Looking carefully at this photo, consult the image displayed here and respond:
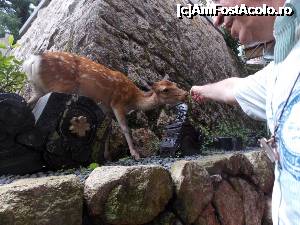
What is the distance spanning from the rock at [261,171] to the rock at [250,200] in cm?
8

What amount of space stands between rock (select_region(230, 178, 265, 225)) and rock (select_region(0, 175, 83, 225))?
156 centimetres

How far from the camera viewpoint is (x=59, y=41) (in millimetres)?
4031

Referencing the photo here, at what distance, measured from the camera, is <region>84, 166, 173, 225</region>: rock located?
1866mm

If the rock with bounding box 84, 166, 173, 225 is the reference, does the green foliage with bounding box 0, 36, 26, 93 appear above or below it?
above

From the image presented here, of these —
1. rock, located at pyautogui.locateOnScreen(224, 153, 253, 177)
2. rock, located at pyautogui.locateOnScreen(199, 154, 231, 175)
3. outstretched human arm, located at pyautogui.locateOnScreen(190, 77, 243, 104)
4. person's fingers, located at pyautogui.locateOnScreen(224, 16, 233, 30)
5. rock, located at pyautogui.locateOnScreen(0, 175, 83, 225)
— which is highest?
person's fingers, located at pyautogui.locateOnScreen(224, 16, 233, 30)

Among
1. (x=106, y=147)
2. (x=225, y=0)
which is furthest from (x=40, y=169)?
(x=225, y=0)

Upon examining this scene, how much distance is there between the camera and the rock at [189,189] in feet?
7.47

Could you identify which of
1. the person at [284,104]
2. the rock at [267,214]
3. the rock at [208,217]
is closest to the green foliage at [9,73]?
the rock at [208,217]

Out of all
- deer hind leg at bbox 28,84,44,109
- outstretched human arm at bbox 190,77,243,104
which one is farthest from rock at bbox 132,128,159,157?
outstretched human arm at bbox 190,77,243,104

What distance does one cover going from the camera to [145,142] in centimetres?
342

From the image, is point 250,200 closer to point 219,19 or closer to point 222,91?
point 222,91

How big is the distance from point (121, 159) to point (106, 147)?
208 millimetres

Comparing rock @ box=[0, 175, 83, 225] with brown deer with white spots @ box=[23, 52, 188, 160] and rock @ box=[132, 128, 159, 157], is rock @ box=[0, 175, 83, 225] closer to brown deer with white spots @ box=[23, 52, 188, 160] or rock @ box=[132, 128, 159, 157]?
brown deer with white spots @ box=[23, 52, 188, 160]

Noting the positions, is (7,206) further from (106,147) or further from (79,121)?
(106,147)
